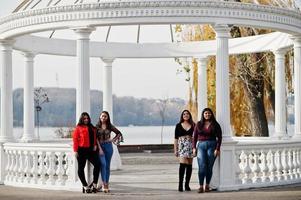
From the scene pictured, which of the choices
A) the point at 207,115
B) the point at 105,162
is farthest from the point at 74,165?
the point at 207,115

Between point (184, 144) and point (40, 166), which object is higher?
point (184, 144)

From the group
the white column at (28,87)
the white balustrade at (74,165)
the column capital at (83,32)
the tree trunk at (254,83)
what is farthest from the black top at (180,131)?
the tree trunk at (254,83)

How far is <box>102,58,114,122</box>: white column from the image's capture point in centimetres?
2172

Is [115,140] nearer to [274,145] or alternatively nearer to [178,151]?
[178,151]

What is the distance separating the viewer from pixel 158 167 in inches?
867

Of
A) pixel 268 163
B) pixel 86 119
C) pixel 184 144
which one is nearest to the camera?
pixel 86 119

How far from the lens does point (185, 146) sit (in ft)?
50.6

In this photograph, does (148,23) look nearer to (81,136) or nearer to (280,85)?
(81,136)

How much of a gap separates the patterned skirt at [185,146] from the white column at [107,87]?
21.5 ft

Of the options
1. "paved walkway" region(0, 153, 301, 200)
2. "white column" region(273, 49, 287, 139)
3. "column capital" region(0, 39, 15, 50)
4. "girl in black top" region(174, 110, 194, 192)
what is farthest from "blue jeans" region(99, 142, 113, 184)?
"white column" region(273, 49, 287, 139)

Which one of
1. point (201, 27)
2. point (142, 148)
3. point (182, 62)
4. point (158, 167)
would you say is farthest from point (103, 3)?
point (142, 148)

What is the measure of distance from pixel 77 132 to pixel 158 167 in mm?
7359

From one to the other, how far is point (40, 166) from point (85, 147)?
1.88 m

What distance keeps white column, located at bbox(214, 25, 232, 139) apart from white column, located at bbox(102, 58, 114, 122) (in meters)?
6.54
